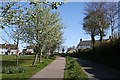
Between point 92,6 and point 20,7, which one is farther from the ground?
point 92,6

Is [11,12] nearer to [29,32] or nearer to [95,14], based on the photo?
[29,32]

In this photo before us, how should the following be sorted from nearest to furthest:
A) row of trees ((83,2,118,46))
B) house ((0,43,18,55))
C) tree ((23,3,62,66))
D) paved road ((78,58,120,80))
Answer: paved road ((78,58,120,80)) → house ((0,43,18,55)) → tree ((23,3,62,66)) → row of trees ((83,2,118,46))

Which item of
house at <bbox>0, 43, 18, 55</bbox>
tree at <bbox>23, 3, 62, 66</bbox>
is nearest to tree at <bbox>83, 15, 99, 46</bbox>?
house at <bbox>0, 43, 18, 55</bbox>

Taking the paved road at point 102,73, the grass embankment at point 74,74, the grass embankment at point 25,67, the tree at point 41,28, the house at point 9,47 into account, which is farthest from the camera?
the tree at point 41,28

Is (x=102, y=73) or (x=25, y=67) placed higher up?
(x=25, y=67)

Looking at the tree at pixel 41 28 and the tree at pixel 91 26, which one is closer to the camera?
the tree at pixel 41 28

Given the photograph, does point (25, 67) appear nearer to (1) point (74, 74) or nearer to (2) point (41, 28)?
(2) point (41, 28)

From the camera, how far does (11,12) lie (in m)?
9.86

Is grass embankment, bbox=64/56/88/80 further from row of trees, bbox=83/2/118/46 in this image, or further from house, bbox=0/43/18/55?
row of trees, bbox=83/2/118/46

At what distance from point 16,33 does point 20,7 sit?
17.8m

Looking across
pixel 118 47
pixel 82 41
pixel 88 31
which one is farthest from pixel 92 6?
pixel 82 41

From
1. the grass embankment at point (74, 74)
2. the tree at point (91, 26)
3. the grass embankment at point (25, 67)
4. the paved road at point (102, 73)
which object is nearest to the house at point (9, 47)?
the grass embankment at point (25, 67)

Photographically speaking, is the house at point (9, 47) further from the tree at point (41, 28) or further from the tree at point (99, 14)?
the tree at point (99, 14)

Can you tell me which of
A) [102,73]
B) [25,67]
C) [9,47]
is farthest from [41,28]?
[9,47]
